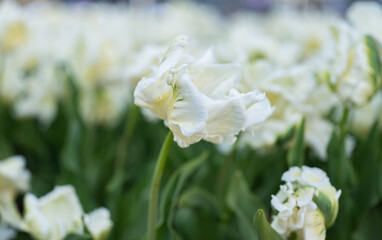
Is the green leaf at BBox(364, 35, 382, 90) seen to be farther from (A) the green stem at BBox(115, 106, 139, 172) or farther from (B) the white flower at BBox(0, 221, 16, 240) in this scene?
(B) the white flower at BBox(0, 221, 16, 240)

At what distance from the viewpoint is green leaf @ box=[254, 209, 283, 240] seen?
39 cm

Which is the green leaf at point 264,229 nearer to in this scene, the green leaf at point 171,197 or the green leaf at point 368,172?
the green leaf at point 171,197

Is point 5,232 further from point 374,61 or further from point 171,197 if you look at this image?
point 374,61

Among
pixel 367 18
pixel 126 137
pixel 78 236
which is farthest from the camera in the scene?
pixel 126 137

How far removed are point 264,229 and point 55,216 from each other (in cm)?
22

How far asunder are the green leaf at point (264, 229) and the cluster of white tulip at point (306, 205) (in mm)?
12

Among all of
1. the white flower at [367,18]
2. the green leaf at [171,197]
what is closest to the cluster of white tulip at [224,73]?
the white flower at [367,18]

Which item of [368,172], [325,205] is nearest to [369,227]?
[368,172]

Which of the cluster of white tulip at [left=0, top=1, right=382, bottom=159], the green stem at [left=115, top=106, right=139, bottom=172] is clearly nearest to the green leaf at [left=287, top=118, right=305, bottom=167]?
the cluster of white tulip at [left=0, top=1, right=382, bottom=159]

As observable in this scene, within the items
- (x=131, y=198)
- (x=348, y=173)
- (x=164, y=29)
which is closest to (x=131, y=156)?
(x=131, y=198)

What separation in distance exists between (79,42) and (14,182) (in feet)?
1.22

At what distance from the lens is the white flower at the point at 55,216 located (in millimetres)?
474

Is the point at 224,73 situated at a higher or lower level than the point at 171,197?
higher

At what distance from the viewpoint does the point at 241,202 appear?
528mm
